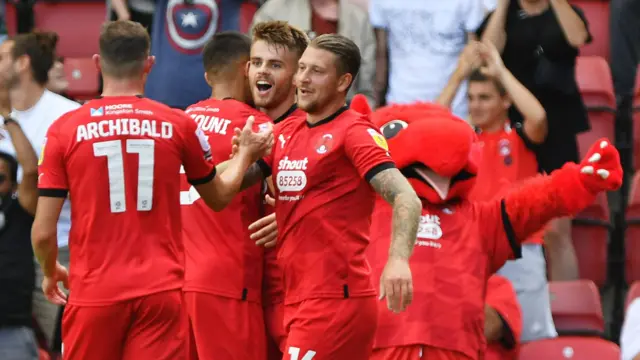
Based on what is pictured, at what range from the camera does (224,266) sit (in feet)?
18.8

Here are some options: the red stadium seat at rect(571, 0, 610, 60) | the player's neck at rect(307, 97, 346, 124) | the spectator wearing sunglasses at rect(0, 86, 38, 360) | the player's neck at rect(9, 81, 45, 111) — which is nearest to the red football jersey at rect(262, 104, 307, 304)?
the player's neck at rect(307, 97, 346, 124)

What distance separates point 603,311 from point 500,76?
167 cm

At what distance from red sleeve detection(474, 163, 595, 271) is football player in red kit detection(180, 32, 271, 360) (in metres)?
1.07

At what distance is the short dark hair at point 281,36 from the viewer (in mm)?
5785

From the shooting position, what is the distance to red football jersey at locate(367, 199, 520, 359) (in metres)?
5.68

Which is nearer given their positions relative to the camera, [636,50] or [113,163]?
[113,163]

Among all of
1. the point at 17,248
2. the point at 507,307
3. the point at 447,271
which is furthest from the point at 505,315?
the point at 17,248

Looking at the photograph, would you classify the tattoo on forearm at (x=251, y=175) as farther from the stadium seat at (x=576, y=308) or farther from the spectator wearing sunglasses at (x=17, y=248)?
the stadium seat at (x=576, y=308)

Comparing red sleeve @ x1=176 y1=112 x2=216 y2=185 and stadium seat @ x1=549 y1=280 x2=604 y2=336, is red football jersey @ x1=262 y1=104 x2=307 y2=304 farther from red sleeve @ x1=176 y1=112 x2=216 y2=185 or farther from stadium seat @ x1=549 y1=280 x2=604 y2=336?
stadium seat @ x1=549 y1=280 x2=604 y2=336

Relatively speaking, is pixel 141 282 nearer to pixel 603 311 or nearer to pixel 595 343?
pixel 595 343

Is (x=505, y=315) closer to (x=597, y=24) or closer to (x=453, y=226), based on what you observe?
(x=453, y=226)

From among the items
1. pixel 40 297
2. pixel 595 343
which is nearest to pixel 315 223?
pixel 595 343

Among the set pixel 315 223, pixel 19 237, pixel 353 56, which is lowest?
pixel 19 237

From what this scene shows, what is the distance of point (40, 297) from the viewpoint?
7746mm
